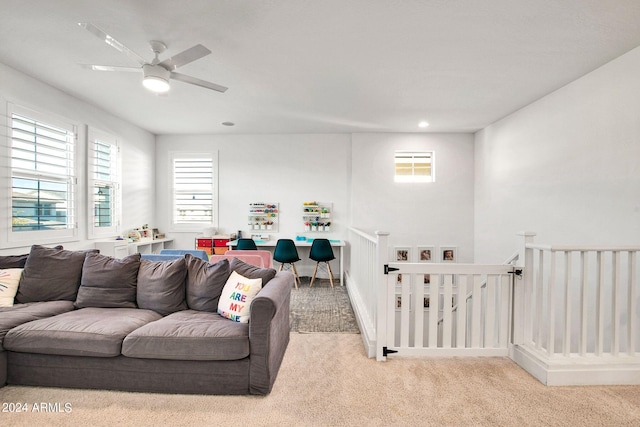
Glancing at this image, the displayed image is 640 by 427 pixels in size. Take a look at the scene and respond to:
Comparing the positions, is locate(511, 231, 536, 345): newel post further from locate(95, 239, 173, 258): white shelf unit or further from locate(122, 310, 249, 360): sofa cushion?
locate(95, 239, 173, 258): white shelf unit

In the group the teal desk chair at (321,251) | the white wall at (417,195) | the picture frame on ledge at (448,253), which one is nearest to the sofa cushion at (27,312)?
the teal desk chair at (321,251)

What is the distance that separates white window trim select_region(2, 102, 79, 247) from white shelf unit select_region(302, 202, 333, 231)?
10.9 ft

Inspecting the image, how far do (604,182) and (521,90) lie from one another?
1.33 meters

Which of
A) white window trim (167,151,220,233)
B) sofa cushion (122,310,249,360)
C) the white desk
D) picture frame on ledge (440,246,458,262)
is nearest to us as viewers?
sofa cushion (122,310,249,360)

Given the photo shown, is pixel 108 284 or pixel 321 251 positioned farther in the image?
pixel 321 251

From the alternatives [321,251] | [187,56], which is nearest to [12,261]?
[187,56]

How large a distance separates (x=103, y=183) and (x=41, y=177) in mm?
933

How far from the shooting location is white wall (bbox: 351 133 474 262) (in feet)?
17.7

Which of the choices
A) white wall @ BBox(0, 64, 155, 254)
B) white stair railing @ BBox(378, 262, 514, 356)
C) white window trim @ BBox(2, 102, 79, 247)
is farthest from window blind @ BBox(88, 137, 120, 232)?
white stair railing @ BBox(378, 262, 514, 356)

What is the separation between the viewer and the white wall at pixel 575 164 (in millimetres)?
2660

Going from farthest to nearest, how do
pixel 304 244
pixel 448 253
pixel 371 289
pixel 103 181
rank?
pixel 448 253, pixel 304 244, pixel 103 181, pixel 371 289

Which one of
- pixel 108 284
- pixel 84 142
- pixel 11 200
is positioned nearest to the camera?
pixel 108 284

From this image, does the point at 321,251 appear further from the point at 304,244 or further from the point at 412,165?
the point at 412,165

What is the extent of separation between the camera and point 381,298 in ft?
8.29
